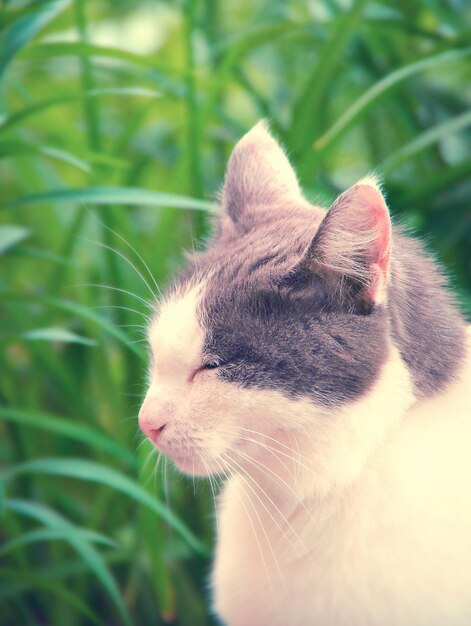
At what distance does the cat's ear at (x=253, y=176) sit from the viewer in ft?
2.07

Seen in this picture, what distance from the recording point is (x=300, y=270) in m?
0.52

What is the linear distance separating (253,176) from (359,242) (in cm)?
17

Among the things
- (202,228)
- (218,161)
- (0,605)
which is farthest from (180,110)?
(0,605)

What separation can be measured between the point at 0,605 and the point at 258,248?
691mm

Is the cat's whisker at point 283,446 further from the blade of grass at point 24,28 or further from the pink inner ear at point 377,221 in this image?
the blade of grass at point 24,28

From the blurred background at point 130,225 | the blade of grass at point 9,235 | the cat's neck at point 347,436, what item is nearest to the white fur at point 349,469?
the cat's neck at point 347,436

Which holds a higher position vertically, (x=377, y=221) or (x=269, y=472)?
(x=377, y=221)

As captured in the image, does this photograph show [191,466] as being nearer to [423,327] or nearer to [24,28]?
[423,327]

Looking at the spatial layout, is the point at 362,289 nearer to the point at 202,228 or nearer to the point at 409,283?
the point at 409,283

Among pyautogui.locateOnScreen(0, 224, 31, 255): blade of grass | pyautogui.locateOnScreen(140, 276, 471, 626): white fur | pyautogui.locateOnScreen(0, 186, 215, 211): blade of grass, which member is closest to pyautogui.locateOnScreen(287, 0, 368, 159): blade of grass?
pyautogui.locateOnScreen(0, 186, 215, 211): blade of grass

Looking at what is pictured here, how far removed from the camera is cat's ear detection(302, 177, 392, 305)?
1.56ft

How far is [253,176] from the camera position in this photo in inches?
25.1

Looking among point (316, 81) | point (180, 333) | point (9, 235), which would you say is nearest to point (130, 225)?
point (9, 235)

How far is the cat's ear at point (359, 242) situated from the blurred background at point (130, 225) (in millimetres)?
256
